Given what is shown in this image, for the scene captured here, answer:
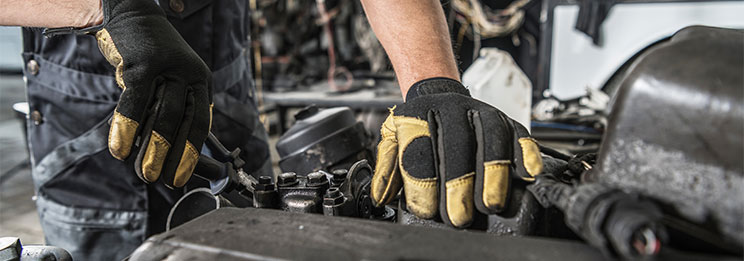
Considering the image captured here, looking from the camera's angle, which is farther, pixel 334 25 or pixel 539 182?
pixel 334 25

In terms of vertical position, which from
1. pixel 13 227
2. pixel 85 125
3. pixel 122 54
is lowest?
pixel 13 227

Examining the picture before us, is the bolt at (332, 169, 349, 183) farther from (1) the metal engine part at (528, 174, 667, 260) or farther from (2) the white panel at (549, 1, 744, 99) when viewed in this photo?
(2) the white panel at (549, 1, 744, 99)

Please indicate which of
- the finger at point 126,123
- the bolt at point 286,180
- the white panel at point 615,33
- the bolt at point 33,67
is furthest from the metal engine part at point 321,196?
the white panel at point 615,33

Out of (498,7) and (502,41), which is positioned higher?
(498,7)

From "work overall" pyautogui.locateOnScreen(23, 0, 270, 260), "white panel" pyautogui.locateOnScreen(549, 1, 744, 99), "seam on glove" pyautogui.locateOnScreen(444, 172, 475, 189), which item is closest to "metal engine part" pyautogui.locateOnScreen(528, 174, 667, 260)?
"seam on glove" pyautogui.locateOnScreen(444, 172, 475, 189)

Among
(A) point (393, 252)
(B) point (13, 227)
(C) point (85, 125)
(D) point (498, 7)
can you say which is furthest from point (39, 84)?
(D) point (498, 7)

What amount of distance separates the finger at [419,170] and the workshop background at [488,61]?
0.92 m

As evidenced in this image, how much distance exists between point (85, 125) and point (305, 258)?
0.94 meters

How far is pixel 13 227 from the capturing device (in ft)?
7.91

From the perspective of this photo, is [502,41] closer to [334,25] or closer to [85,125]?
[334,25]

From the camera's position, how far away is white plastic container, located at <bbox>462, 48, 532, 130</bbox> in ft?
7.68

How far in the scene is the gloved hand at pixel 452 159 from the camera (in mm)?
680

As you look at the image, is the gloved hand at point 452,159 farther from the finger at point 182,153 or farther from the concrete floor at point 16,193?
the concrete floor at point 16,193

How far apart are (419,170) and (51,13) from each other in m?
0.77
